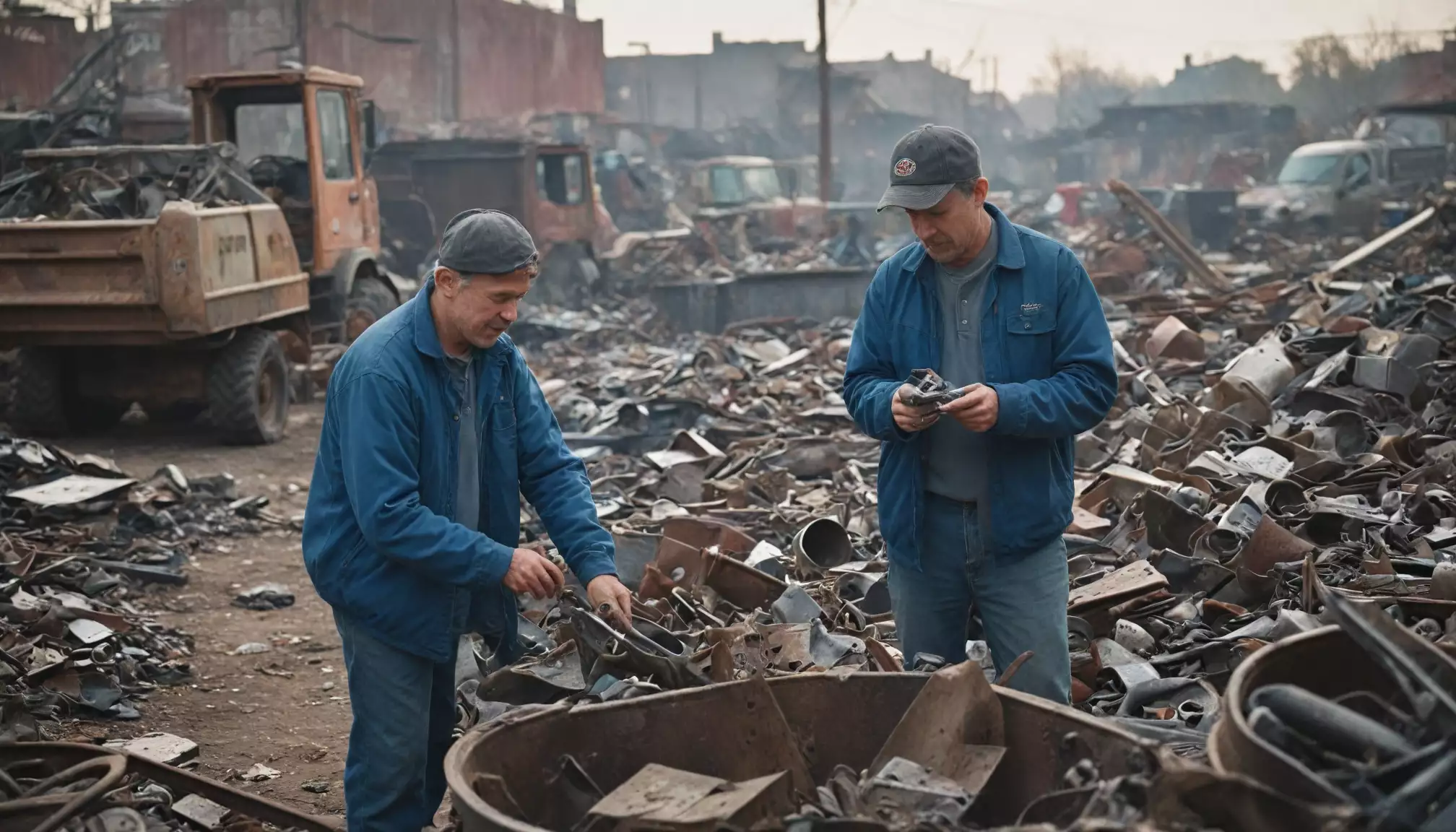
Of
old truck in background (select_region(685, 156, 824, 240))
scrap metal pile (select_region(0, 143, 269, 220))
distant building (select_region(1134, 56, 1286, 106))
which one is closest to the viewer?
scrap metal pile (select_region(0, 143, 269, 220))

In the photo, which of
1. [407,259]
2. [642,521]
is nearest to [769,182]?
[407,259]

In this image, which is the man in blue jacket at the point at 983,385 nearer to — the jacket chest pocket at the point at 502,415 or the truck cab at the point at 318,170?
the jacket chest pocket at the point at 502,415

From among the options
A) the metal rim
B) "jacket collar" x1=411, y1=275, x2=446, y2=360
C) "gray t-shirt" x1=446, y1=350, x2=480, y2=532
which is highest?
"jacket collar" x1=411, y1=275, x2=446, y2=360

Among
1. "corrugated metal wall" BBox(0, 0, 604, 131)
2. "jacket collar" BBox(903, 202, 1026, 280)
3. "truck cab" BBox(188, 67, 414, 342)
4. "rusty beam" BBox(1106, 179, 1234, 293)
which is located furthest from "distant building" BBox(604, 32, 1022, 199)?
"jacket collar" BBox(903, 202, 1026, 280)

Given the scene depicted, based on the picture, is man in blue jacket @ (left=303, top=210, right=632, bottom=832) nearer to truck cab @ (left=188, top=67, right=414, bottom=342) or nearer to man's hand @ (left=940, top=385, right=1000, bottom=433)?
man's hand @ (left=940, top=385, right=1000, bottom=433)

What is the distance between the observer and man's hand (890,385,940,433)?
3.41 metres

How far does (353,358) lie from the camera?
336cm

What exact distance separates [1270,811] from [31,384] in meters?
10.6

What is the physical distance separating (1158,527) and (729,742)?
3.84 metres

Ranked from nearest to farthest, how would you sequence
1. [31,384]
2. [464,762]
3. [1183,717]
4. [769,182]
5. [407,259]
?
1. [464,762]
2. [1183,717]
3. [31,384]
4. [407,259]
5. [769,182]

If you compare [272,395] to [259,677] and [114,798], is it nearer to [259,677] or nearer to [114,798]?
[259,677]

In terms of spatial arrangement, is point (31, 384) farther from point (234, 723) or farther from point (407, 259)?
point (407, 259)

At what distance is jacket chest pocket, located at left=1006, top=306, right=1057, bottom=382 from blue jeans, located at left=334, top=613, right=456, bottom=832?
5.61 feet

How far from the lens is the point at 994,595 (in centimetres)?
361
